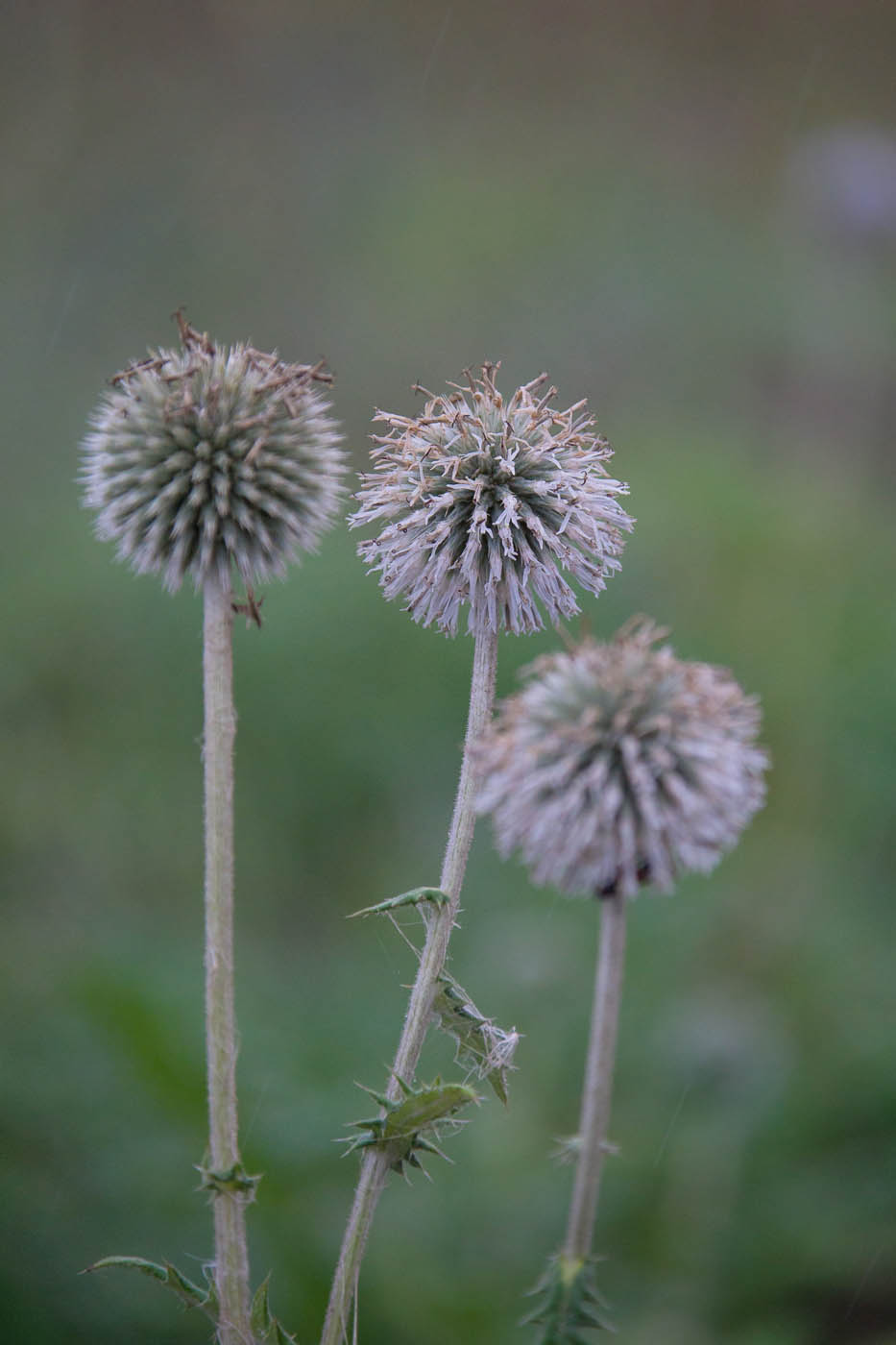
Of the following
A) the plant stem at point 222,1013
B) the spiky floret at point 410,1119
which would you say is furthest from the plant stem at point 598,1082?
the plant stem at point 222,1013

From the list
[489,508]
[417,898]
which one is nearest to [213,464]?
[489,508]

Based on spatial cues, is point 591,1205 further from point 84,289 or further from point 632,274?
point 632,274

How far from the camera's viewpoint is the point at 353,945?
632cm

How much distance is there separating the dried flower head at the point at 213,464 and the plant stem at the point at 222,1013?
40cm

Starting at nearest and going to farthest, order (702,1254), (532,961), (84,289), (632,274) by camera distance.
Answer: (702,1254) < (532,961) < (84,289) < (632,274)

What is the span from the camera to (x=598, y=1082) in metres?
1.97

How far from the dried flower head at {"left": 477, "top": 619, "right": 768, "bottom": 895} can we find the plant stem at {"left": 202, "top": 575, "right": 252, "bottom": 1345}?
585 mm

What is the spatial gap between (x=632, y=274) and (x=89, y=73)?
264 inches

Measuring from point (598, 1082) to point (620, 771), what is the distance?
1.80ft

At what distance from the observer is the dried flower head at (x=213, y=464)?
2.78 metres

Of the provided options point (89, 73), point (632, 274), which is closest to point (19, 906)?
point (632, 274)

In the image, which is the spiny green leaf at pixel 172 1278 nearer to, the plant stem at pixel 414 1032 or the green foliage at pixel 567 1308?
the plant stem at pixel 414 1032

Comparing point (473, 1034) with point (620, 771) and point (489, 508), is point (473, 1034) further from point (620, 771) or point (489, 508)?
point (489, 508)

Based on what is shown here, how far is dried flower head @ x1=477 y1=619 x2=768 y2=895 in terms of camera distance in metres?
2.11
